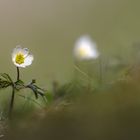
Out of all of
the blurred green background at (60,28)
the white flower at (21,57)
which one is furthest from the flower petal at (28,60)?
the blurred green background at (60,28)

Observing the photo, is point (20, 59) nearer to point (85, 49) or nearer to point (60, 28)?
point (85, 49)

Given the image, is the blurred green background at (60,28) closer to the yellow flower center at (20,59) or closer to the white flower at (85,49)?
the white flower at (85,49)


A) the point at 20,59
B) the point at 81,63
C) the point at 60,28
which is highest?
the point at 60,28

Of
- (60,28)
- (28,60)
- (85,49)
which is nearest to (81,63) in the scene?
(85,49)

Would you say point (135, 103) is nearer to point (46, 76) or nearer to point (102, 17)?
point (46, 76)

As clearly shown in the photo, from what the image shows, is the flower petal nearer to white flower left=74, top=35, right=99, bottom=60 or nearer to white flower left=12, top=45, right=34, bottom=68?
white flower left=12, top=45, right=34, bottom=68

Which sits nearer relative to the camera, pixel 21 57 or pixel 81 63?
pixel 21 57

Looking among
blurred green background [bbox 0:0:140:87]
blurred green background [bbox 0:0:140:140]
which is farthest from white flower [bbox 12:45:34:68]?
blurred green background [bbox 0:0:140:87]
